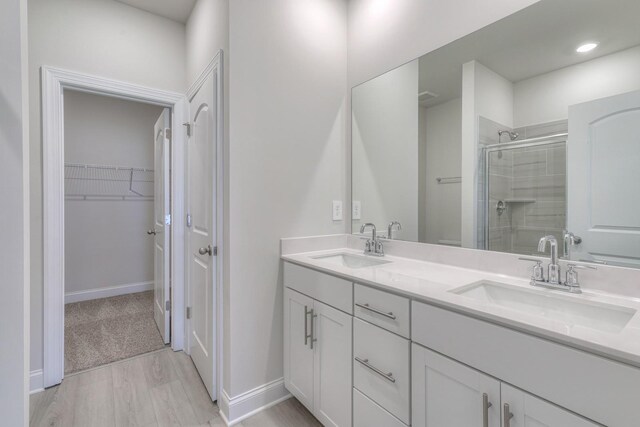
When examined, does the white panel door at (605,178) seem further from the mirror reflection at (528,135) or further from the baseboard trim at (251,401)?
the baseboard trim at (251,401)

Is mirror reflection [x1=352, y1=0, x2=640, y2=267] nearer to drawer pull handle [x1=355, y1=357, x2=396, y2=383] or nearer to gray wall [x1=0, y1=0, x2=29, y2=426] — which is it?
drawer pull handle [x1=355, y1=357, x2=396, y2=383]

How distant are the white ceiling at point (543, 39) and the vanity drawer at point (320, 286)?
1138 millimetres

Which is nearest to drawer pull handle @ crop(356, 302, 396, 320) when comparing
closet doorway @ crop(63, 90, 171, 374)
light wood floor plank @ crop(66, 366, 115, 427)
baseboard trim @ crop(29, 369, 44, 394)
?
light wood floor plank @ crop(66, 366, 115, 427)

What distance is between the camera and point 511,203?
137cm

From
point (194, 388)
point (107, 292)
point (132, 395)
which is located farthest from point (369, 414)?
point (107, 292)

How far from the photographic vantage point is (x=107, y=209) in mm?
3723

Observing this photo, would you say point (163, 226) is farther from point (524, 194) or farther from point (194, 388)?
point (524, 194)

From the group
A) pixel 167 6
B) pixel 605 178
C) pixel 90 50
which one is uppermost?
pixel 167 6

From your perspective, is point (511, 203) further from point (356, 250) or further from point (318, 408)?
point (318, 408)

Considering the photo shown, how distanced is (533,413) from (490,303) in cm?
41

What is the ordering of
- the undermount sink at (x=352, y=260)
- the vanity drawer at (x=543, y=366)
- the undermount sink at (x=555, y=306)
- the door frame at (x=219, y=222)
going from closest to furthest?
the vanity drawer at (x=543, y=366)
the undermount sink at (x=555, y=306)
the door frame at (x=219, y=222)
the undermount sink at (x=352, y=260)

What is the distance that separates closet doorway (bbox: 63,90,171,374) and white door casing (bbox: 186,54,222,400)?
93cm

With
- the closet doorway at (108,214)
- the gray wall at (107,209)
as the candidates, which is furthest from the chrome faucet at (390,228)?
the gray wall at (107,209)

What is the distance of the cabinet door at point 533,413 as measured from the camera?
2.38 ft
